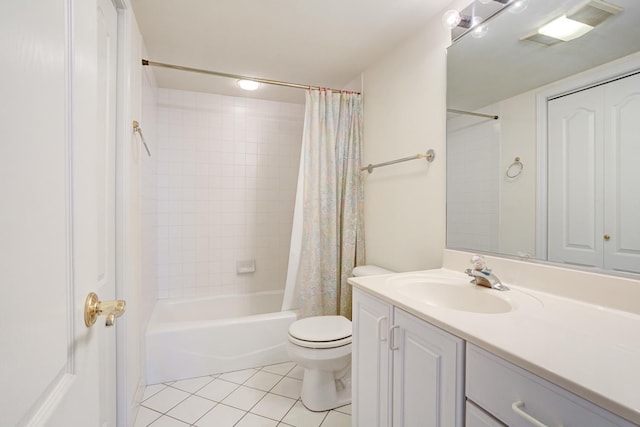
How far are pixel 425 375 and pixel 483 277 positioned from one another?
510 millimetres

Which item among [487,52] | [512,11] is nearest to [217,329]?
[487,52]

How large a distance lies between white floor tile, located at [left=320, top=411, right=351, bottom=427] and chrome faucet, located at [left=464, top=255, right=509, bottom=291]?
1030 mm

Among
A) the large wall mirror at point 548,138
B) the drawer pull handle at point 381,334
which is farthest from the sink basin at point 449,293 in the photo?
the large wall mirror at point 548,138

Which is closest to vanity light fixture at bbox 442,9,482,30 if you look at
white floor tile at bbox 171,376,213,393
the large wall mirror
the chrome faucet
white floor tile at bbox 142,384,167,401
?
the large wall mirror

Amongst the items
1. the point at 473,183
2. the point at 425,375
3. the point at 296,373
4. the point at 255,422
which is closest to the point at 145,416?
the point at 255,422

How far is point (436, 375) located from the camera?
0.84 metres

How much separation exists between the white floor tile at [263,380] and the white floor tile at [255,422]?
27cm

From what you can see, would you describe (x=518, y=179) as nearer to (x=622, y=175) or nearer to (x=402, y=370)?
(x=622, y=175)

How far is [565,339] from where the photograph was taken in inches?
27.6

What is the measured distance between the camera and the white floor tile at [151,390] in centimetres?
179

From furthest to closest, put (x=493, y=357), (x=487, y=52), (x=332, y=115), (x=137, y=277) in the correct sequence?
(x=332, y=115), (x=137, y=277), (x=487, y=52), (x=493, y=357)

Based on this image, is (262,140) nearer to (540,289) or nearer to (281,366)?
(281,366)

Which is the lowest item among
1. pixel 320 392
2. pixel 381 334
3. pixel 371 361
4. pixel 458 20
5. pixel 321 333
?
pixel 320 392

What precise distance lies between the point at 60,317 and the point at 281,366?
1949 mm
